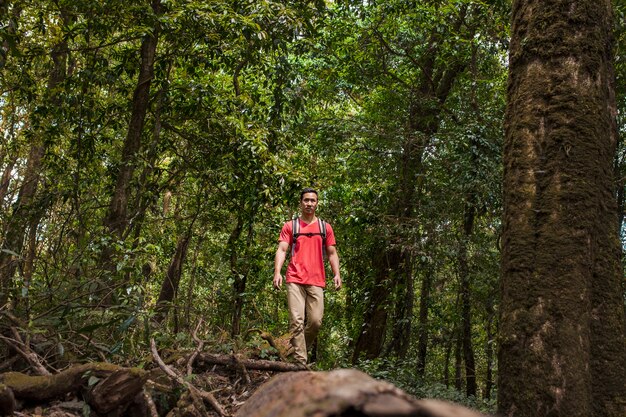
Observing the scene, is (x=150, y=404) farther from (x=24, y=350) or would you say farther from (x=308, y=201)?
(x=308, y=201)

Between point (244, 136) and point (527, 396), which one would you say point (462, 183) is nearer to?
point (244, 136)

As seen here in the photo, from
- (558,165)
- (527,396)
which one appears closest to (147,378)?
(527,396)

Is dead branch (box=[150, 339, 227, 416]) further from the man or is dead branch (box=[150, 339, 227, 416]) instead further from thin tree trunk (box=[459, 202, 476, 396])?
thin tree trunk (box=[459, 202, 476, 396])

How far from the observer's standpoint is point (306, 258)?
22.7ft

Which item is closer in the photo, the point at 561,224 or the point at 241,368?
the point at 561,224

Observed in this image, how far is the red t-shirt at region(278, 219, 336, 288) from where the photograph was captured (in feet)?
22.6

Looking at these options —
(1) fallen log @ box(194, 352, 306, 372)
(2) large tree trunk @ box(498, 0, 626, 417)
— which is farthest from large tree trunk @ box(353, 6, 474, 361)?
(2) large tree trunk @ box(498, 0, 626, 417)

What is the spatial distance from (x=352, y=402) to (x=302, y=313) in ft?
18.7

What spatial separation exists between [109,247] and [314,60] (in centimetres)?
728

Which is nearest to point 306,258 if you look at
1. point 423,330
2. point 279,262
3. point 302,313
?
point 279,262

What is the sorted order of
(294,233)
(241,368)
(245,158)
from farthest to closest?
(245,158), (294,233), (241,368)

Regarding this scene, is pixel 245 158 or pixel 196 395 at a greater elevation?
pixel 245 158

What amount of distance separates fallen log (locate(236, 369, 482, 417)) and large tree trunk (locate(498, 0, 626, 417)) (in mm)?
2367

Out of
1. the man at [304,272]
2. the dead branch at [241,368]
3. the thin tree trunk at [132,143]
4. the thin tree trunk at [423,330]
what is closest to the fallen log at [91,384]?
the dead branch at [241,368]
